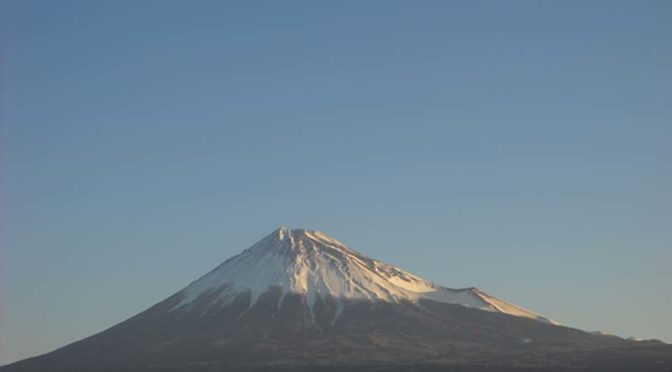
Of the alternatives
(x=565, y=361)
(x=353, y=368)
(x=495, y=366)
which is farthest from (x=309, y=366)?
(x=565, y=361)

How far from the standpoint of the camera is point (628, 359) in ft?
636

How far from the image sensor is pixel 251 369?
7805 inches

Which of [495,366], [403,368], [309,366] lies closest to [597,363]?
[495,366]

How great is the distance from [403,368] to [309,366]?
61.5 feet

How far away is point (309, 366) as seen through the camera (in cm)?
19762

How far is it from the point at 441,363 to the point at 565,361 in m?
22.6

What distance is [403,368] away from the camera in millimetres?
189875

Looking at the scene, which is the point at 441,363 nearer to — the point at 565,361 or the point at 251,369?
the point at 565,361

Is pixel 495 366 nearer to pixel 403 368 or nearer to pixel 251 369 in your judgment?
pixel 403 368

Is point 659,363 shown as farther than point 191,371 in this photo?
No

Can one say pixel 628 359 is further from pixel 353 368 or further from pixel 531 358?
pixel 353 368

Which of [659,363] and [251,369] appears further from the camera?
[251,369]

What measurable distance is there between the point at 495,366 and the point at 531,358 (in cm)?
1251

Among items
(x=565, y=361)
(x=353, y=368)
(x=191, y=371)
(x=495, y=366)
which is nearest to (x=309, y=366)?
(x=353, y=368)
